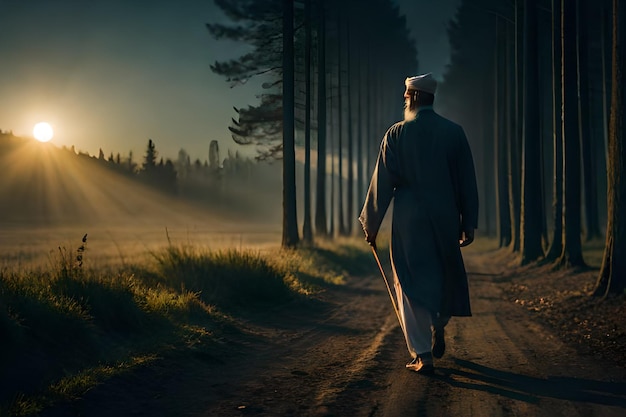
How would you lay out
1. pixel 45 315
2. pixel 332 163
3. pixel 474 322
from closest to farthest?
pixel 45 315
pixel 474 322
pixel 332 163

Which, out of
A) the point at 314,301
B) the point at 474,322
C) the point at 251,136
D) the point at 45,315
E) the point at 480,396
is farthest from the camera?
the point at 251,136

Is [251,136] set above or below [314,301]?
above

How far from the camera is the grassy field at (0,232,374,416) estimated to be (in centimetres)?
557

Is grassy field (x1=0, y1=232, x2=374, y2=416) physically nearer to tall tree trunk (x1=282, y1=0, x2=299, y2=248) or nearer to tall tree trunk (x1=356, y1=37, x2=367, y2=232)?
tall tree trunk (x1=282, y1=0, x2=299, y2=248)

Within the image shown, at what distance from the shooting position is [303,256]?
21.4 meters

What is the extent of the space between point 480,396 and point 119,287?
15.5ft

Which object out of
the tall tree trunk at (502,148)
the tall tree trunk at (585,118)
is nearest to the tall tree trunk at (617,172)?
the tall tree trunk at (585,118)

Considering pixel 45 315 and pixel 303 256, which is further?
pixel 303 256

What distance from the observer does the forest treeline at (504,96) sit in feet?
55.2

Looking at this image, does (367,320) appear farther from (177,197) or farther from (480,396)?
(177,197)

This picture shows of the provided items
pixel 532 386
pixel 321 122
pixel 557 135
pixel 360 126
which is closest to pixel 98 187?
pixel 360 126

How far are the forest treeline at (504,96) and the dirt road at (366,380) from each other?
202 inches

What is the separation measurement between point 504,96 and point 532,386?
31.4 metres

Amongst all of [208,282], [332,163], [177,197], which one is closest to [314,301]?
[208,282]
